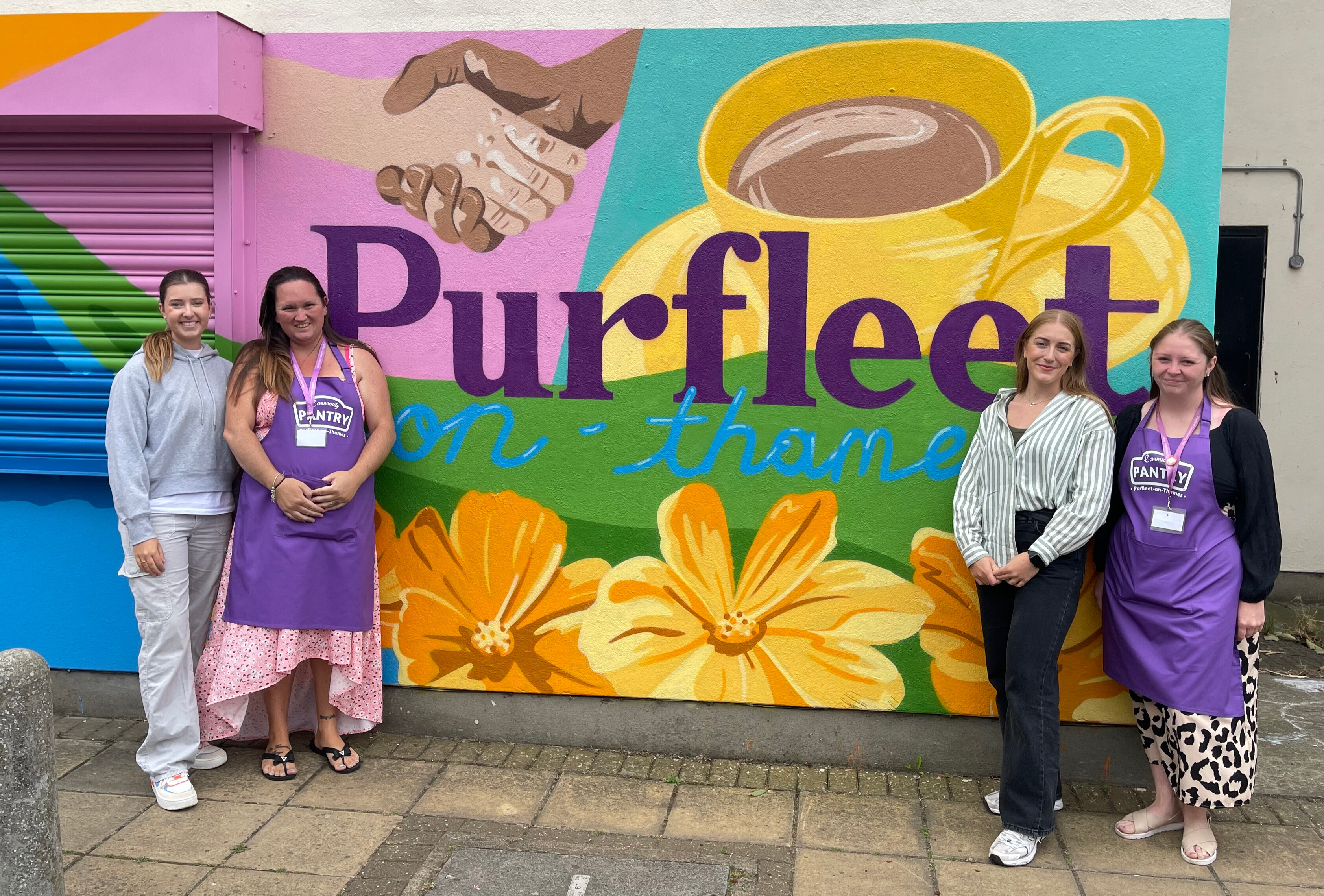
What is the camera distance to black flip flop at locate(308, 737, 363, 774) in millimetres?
4488

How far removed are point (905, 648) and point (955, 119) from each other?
2.17 meters

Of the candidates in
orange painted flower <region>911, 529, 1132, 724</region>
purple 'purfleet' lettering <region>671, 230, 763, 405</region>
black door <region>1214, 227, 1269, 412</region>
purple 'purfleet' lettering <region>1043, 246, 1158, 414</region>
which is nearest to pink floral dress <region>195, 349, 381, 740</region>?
purple 'purfleet' lettering <region>671, 230, 763, 405</region>

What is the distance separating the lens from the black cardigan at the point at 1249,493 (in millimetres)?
3709

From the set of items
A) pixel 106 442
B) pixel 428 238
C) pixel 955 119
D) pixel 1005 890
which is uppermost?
pixel 955 119

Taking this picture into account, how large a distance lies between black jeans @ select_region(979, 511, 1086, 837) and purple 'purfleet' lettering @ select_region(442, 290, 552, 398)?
2084 millimetres

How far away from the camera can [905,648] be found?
4.50 meters

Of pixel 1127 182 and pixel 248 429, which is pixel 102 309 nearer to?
pixel 248 429

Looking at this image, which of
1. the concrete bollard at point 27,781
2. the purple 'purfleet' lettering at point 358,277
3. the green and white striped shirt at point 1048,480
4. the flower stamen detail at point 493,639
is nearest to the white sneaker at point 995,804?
the green and white striped shirt at point 1048,480

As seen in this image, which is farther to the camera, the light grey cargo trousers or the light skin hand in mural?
the light skin hand in mural

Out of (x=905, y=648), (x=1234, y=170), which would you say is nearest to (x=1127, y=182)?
(x=905, y=648)

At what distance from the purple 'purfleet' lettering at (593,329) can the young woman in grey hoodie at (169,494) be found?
144 centimetres

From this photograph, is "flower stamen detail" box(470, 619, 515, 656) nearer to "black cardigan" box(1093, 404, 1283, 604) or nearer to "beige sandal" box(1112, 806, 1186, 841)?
"beige sandal" box(1112, 806, 1186, 841)

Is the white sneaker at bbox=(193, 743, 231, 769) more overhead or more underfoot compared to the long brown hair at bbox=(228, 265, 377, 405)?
more underfoot

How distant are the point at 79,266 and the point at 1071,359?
421cm
